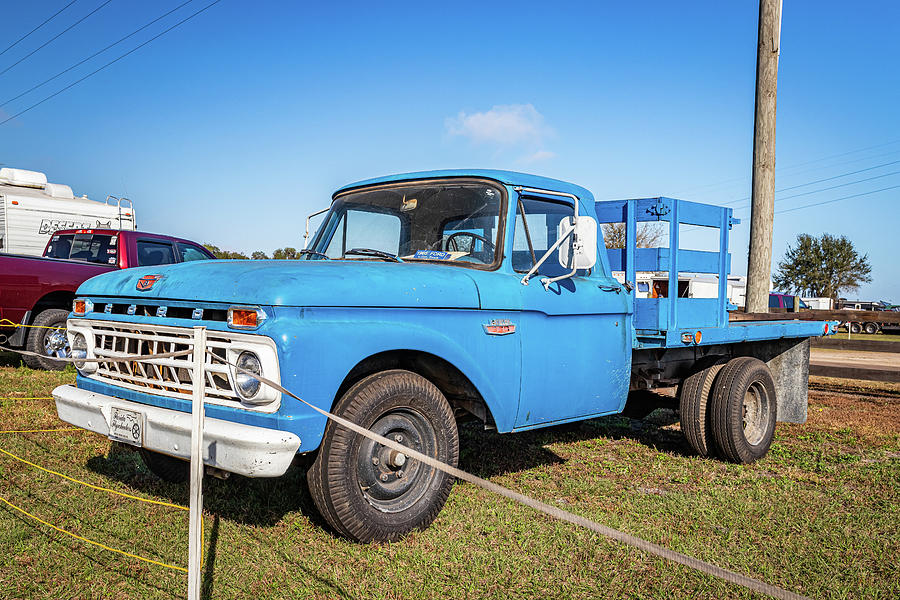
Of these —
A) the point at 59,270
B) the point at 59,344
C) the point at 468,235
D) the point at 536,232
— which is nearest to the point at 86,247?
the point at 59,270

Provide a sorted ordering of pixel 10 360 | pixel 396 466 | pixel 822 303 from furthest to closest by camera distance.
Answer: pixel 822 303 < pixel 10 360 < pixel 396 466

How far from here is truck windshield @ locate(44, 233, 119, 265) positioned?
32.9ft

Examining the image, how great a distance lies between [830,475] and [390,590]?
12.9 ft

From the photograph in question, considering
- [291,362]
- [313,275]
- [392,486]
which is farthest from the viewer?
[392,486]

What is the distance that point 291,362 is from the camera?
323cm

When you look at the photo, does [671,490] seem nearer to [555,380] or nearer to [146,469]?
[555,380]

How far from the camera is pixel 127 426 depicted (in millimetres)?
3607

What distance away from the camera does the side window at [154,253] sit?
10.0 meters

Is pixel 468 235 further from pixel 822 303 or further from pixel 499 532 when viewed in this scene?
pixel 822 303

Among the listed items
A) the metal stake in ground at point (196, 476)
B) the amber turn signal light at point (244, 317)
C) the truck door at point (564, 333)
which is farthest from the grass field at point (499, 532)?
the amber turn signal light at point (244, 317)

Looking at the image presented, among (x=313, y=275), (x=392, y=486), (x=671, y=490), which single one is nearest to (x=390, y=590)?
(x=392, y=486)

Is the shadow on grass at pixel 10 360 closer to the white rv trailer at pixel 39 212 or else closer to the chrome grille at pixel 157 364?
the white rv trailer at pixel 39 212

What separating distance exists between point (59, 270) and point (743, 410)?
8.44 m

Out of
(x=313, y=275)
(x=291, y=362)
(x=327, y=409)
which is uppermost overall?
(x=313, y=275)
